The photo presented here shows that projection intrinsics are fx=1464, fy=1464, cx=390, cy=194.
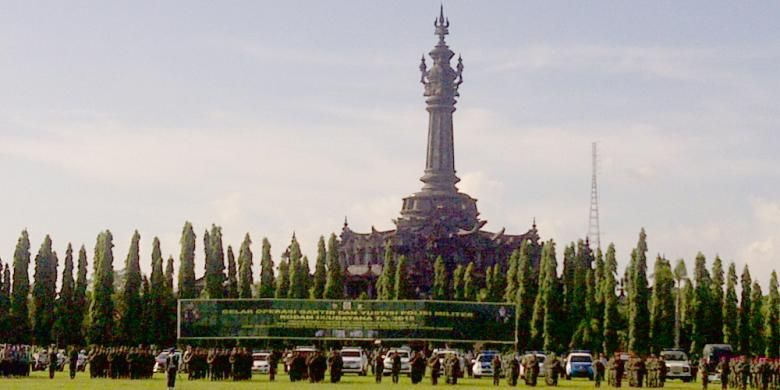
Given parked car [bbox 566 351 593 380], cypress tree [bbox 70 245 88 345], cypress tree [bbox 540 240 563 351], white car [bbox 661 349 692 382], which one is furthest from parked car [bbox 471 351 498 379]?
cypress tree [bbox 70 245 88 345]

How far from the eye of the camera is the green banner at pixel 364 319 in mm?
70312

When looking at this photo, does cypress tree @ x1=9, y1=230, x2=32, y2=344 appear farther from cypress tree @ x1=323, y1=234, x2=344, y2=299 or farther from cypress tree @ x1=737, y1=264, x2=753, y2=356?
cypress tree @ x1=737, y1=264, x2=753, y2=356

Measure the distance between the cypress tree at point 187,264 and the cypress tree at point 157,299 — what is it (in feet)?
3.97

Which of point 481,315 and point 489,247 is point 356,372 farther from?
point 489,247

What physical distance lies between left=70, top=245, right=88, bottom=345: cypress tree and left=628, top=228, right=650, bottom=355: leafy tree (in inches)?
1258

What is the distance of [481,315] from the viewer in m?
71.8

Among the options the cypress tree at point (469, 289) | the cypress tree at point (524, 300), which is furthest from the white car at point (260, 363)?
the cypress tree at point (469, 289)

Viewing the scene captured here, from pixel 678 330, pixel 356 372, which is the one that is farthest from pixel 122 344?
pixel 678 330

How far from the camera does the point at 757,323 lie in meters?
89.6

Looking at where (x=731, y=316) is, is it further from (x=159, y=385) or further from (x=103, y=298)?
(x=159, y=385)

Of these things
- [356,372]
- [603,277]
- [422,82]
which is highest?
[422,82]

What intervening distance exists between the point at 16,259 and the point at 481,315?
31.2 meters

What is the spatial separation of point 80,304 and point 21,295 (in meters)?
3.56

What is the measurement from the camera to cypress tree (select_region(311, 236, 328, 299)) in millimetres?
93188
